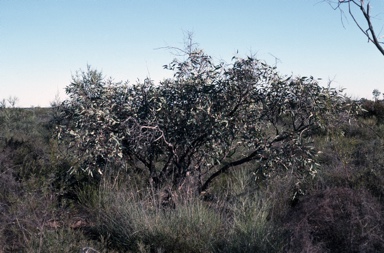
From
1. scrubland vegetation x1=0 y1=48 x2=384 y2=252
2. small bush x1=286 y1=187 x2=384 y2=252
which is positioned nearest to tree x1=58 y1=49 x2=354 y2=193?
scrubland vegetation x1=0 y1=48 x2=384 y2=252

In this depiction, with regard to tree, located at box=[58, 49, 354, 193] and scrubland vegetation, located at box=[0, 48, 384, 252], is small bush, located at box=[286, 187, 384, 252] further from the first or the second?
tree, located at box=[58, 49, 354, 193]

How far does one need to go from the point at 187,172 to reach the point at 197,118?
1087mm

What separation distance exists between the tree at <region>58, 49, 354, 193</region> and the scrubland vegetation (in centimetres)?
2

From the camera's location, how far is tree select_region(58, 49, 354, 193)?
7.24m

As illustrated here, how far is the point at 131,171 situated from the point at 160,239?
246 centimetres

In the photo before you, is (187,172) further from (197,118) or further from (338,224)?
(338,224)

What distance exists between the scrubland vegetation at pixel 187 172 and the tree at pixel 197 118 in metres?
0.02

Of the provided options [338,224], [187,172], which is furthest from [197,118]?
Answer: [338,224]

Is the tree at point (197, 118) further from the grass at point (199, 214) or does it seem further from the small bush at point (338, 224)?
the small bush at point (338, 224)

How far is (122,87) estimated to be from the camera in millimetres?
8047

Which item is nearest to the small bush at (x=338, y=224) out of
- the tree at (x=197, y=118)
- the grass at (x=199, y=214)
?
the grass at (x=199, y=214)

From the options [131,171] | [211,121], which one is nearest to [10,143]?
[131,171]

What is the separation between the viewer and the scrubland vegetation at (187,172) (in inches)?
239

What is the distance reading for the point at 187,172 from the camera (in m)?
7.97
